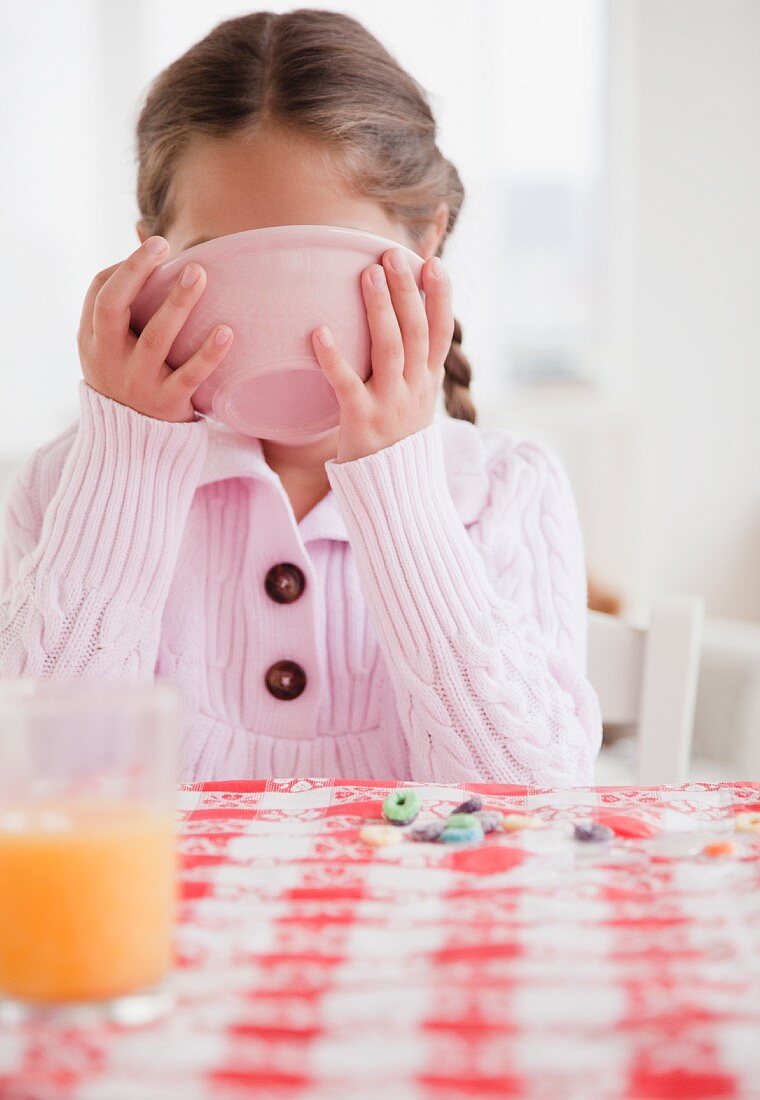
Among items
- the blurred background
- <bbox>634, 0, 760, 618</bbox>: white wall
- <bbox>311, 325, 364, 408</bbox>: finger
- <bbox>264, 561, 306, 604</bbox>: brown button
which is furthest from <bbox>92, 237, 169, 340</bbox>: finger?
<bbox>634, 0, 760, 618</bbox>: white wall

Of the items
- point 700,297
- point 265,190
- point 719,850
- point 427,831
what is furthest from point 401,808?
point 700,297

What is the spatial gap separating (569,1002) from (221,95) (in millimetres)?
845

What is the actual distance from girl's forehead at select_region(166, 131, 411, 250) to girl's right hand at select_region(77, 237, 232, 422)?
0.37 ft

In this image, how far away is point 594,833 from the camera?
533 millimetres

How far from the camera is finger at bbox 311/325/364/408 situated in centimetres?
81

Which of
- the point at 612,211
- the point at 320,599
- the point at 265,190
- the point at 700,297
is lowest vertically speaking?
the point at 320,599

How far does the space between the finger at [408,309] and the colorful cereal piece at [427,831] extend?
0.40 m

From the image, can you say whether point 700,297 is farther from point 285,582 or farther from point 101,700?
point 101,700

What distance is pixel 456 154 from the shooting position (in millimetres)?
3369

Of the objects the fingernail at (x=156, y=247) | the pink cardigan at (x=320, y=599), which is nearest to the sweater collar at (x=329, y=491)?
the pink cardigan at (x=320, y=599)

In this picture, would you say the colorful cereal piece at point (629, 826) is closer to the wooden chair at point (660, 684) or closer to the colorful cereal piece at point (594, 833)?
the colorful cereal piece at point (594, 833)

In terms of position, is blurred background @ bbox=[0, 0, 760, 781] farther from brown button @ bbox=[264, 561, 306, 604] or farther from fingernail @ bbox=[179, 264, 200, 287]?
fingernail @ bbox=[179, 264, 200, 287]

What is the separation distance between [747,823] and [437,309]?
18.7 inches

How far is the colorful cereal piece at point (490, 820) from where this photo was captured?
552 mm
